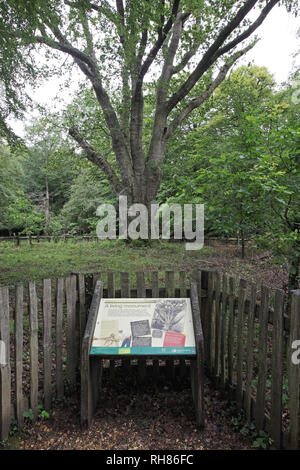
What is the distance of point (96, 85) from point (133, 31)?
5.02m

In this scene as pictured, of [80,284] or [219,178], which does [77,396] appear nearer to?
[80,284]

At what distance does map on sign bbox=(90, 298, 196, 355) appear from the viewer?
2.46m

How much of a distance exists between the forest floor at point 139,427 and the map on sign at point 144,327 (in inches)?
28.4

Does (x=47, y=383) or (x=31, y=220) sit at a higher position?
(x=31, y=220)

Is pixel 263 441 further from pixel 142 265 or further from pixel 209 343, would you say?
pixel 142 265

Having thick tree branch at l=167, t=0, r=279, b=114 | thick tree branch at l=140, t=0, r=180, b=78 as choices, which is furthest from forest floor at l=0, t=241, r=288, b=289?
thick tree branch at l=140, t=0, r=180, b=78

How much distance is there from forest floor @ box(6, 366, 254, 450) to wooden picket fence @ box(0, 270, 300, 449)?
17 centimetres

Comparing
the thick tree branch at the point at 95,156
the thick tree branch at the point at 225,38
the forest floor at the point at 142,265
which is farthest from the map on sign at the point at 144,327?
the thick tree branch at the point at 225,38

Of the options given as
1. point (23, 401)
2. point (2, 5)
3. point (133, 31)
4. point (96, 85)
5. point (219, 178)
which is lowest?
point (23, 401)

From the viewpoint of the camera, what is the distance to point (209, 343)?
3234mm

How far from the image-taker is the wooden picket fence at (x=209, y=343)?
2184 mm

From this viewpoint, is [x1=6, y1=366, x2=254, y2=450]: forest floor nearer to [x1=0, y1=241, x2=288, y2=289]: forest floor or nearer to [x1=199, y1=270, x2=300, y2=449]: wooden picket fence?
[x1=199, y1=270, x2=300, y2=449]: wooden picket fence

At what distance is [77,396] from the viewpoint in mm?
2900
